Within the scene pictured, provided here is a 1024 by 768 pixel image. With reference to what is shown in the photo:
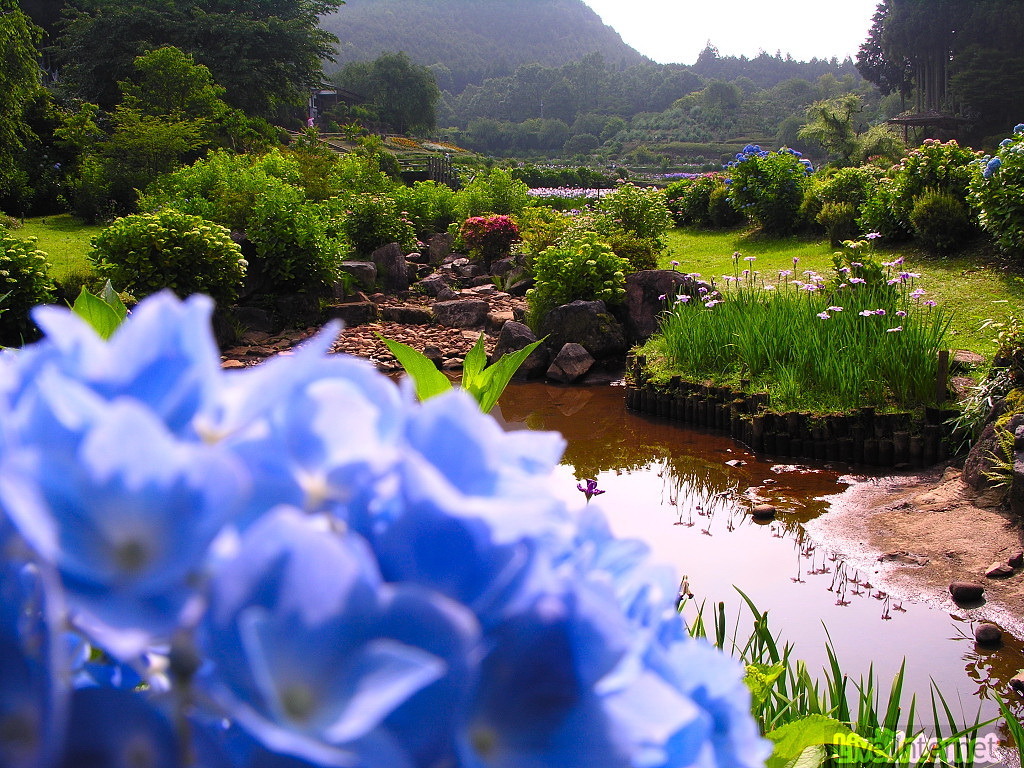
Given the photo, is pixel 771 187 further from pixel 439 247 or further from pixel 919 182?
pixel 439 247

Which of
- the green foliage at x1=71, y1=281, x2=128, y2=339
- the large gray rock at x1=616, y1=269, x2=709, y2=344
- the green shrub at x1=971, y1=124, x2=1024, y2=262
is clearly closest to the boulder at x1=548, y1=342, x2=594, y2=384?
the large gray rock at x1=616, y1=269, x2=709, y2=344

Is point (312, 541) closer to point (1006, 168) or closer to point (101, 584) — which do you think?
point (101, 584)

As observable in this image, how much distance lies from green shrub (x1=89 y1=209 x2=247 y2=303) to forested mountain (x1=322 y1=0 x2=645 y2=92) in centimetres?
12095

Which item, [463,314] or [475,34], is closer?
[463,314]

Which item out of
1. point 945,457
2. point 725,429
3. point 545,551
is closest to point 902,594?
point 945,457

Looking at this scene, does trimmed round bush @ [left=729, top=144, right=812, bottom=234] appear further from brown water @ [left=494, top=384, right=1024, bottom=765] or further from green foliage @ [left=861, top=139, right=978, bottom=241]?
brown water @ [left=494, top=384, right=1024, bottom=765]

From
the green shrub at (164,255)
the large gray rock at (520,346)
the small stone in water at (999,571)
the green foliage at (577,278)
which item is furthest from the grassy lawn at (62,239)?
the small stone in water at (999,571)

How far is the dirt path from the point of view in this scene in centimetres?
389

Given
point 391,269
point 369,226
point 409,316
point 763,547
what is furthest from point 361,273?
point 763,547

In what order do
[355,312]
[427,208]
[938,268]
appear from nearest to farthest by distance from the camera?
[938,268] < [355,312] < [427,208]

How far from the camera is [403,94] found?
58438 millimetres

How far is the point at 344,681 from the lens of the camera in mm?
268

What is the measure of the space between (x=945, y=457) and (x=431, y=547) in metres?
6.26

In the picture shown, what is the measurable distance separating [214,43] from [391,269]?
801 inches
